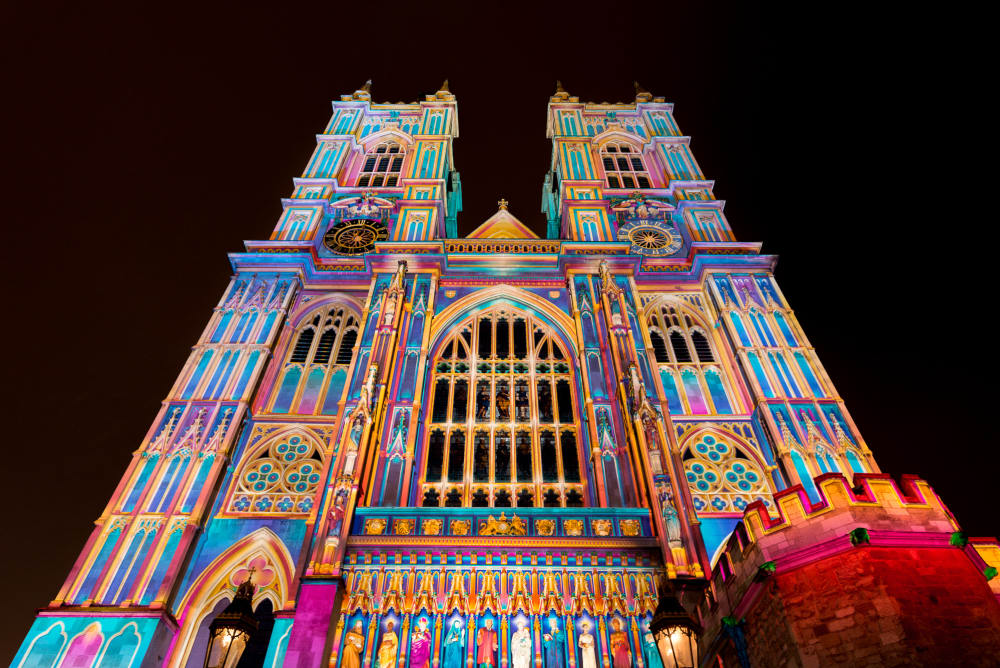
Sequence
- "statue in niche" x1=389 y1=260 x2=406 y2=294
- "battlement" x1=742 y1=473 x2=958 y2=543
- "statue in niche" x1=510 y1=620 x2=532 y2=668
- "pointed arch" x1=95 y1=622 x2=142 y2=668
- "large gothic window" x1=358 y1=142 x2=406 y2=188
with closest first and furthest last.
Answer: "battlement" x1=742 y1=473 x2=958 y2=543 → "statue in niche" x1=510 y1=620 x2=532 y2=668 → "pointed arch" x1=95 y1=622 x2=142 y2=668 → "statue in niche" x1=389 y1=260 x2=406 y2=294 → "large gothic window" x1=358 y1=142 x2=406 y2=188

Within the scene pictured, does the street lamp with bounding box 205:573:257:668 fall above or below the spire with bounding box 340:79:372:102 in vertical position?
below

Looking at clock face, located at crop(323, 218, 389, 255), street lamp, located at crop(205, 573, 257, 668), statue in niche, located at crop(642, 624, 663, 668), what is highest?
clock face, located at crop(323, 218, 389, 255)

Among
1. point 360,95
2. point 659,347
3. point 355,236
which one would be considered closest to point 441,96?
point 360,95

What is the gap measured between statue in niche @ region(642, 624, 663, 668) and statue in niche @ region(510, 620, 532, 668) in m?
2.14

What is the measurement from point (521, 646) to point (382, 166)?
23719 mm

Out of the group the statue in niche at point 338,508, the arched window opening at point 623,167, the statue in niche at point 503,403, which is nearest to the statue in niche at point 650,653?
the statue in niche at point 338,508

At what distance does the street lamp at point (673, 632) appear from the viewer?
380 inches

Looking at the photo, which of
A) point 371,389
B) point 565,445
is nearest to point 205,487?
point 371,389

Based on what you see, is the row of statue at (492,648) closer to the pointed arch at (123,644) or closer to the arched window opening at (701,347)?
the pointed arch at (123,644)

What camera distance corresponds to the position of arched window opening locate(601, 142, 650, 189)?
98.1 feet

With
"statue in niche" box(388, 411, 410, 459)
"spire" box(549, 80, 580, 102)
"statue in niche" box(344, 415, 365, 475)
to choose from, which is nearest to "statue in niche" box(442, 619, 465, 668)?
"statue in niche" box(344, 415, 365, 475)

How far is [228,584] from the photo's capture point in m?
14.9

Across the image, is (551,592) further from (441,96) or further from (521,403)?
(441,96)

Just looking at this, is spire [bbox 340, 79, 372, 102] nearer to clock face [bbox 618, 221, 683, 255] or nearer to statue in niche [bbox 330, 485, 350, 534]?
clock face [bbox 618, 221, 683, 255]
